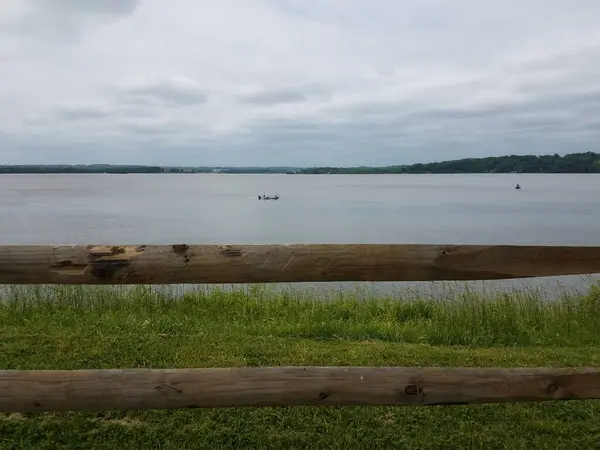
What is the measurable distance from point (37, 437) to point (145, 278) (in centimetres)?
166

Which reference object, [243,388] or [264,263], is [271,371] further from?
[264,263]

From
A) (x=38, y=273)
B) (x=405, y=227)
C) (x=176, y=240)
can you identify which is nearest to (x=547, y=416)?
(x=38, y=273)

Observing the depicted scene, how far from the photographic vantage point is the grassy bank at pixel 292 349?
3625 mm

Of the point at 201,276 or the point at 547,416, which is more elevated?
the point at 201,276

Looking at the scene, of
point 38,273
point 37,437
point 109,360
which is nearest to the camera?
point 38,273

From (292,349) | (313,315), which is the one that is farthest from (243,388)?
(313,315)

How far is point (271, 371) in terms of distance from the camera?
2.72 metres

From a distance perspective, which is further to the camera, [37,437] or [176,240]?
[176,240]

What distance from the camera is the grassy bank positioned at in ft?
11.9

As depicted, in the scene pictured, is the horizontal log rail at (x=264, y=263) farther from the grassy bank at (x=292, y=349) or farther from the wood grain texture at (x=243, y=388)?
the grassy bank at (x=292, y=349)

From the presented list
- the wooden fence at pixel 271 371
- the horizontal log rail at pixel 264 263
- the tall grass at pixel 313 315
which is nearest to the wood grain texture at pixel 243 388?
the wooden fence at pixel 271 371

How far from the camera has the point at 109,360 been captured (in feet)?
15.9

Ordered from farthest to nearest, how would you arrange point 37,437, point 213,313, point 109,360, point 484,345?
point 213,313 < point 484,345 < point 109,360 < point 37,437

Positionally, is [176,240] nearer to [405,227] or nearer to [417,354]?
[405,227]
